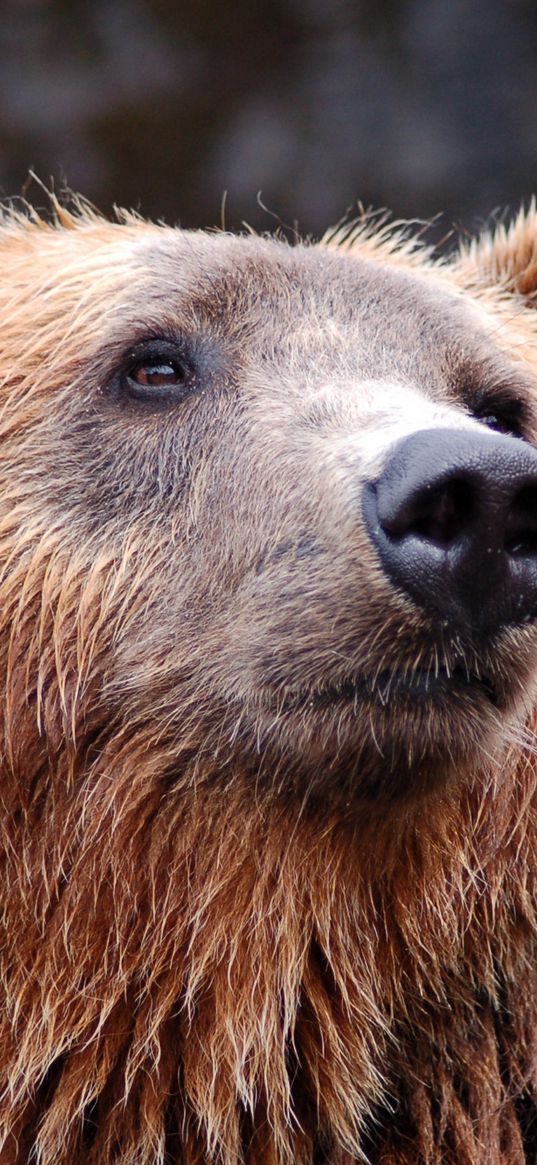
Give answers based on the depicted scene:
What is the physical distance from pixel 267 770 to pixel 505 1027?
1080 millimetres

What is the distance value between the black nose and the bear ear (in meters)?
1.97

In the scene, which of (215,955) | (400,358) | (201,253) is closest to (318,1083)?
(215,955)

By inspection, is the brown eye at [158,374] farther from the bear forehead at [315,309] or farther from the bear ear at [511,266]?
the bear ear at [511,266]

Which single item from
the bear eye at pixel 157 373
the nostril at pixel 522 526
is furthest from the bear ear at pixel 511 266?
the nostril at pixel 522 526

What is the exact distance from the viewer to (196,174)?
926 cm

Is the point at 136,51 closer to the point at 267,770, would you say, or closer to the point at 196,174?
the point at 196,174

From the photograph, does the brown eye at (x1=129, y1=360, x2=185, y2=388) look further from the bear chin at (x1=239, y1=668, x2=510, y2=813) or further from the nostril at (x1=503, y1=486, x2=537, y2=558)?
the nostril at (x1=503, y1=486, x2=537, y2=558)

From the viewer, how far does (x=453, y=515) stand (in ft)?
9.78

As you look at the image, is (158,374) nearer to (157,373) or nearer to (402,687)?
(157,373)

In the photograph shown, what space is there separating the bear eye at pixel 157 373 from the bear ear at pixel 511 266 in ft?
4.66

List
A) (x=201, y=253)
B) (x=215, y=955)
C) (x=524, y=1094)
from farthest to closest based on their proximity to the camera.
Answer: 1. (x=201, y=253)
2. (x=524, y=1094)
3. (x=215, y=955)

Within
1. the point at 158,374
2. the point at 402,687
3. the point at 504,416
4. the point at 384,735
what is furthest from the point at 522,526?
the point at 158,374

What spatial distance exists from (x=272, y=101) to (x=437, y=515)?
6.84 meters

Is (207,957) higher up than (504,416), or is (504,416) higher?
(504,416)
